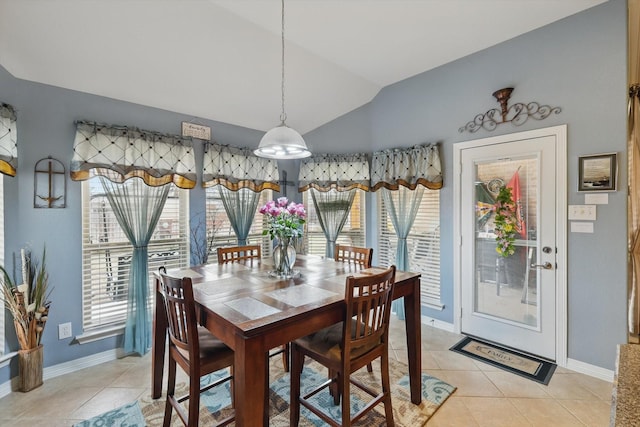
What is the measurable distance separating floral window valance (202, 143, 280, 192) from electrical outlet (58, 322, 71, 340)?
175 centimetres

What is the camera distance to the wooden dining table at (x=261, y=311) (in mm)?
1306

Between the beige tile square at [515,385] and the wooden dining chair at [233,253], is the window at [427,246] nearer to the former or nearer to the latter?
the beige tile square at [515,385]

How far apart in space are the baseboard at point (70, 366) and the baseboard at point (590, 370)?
4.10 m

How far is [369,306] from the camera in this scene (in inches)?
66.6

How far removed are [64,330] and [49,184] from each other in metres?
1.26

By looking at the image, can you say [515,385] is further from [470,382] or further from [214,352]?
[214,352]

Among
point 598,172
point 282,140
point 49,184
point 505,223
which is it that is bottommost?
point 505,223

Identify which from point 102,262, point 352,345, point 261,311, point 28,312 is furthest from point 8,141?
point 352,345

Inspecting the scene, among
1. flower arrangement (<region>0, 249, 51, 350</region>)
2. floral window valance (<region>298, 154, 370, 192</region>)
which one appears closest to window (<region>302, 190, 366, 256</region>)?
floral window valance (<region>298, 154, 370, 192</region>)

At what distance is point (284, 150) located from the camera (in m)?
2.27

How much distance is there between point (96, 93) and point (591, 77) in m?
4.26

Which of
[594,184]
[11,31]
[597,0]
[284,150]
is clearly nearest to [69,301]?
[11,31]

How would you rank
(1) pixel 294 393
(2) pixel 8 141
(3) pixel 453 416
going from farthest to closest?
(2) pixel 8 141
(3) pixel 453 416
(1) pixel 294 393

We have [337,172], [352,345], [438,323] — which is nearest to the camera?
[352,345]
